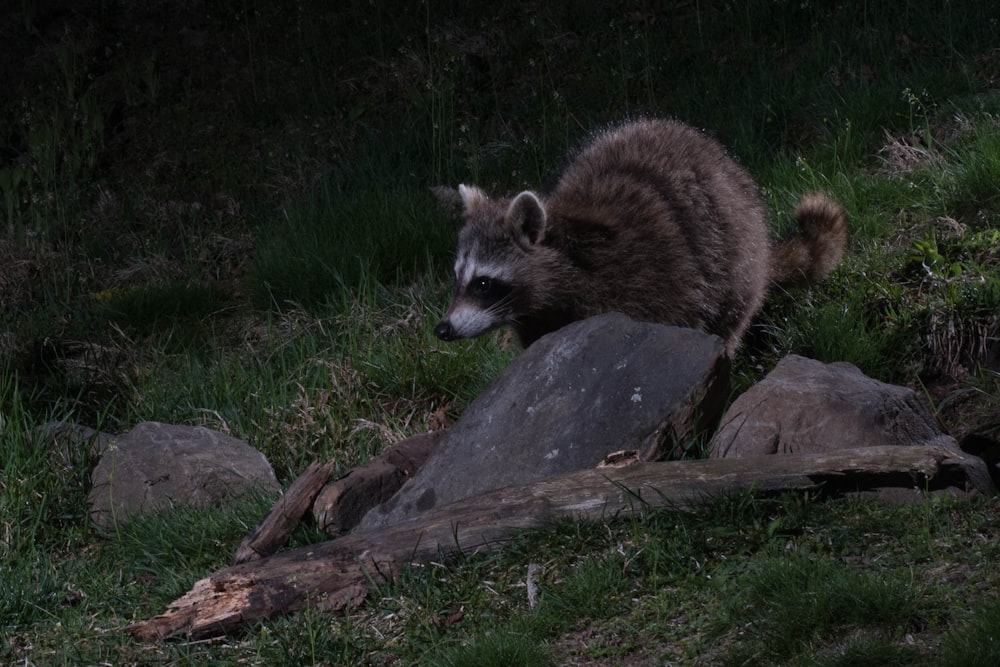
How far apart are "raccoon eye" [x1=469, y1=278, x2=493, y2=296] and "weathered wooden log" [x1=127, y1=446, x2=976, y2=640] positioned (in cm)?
155

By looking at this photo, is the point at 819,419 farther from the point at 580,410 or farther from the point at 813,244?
the point at 813,244

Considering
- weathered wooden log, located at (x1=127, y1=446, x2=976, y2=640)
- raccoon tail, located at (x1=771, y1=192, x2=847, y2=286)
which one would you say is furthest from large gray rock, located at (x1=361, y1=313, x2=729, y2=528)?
raccoon tail, located at (x1=771, y1=192, x2=847, y2=286)

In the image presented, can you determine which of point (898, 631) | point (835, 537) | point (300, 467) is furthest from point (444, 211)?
point (898, 631)

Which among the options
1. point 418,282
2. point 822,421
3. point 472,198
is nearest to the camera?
point 822,421

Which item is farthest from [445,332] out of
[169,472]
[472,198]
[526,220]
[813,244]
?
[813,244]

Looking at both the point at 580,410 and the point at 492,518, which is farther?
the point at 580,410

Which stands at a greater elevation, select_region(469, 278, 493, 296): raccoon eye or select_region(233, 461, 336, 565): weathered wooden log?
select_region(469, 278, 493, 296): raccoon eye

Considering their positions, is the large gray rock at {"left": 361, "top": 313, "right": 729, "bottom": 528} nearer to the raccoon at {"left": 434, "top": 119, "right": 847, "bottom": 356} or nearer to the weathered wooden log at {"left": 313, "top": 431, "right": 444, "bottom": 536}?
the weathered wooden log at {"left": 313, "top": 431, "right": 444, "bottom": 536}

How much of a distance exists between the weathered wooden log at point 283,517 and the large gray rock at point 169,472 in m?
0.41

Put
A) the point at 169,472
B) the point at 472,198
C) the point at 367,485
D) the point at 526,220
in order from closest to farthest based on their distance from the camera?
1. the point at 367,485
2. the point at 169,472
3. the point at 526,220
4. the point at 472,198

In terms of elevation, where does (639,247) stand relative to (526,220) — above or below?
below

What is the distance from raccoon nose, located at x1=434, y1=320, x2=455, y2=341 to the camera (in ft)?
17.0

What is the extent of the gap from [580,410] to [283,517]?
116 centimetres

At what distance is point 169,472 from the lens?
506cm
